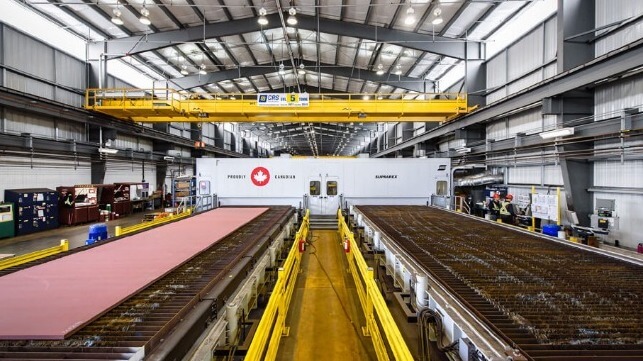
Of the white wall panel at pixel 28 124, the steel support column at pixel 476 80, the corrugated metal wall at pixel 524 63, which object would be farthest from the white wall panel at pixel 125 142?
the corrugated metal wall at pixel 524 63

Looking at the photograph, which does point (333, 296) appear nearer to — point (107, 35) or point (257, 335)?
point (257, 335)

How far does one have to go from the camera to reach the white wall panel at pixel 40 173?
9.00 meters

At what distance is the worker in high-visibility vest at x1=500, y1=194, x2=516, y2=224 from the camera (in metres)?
8.31

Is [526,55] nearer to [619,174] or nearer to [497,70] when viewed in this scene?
[497,70]

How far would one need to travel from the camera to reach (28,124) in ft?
30.4

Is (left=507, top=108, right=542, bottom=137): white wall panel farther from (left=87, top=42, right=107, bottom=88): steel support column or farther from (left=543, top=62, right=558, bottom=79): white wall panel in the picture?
(left=87, top=42, right=107, bottom=88): steel support column

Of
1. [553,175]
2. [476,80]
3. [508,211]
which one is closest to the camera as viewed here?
[553,175]

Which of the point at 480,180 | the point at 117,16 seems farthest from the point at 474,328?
the point at 117,16

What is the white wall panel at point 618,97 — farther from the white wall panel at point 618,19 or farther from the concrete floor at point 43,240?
the concrete floor at point 43,240

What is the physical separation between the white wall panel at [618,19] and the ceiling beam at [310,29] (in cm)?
408

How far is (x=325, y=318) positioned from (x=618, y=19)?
8.32m

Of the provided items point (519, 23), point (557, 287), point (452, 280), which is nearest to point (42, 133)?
point (452, 280)

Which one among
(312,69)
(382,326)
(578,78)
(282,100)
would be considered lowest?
(382,326)

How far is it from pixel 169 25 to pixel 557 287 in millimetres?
12973
